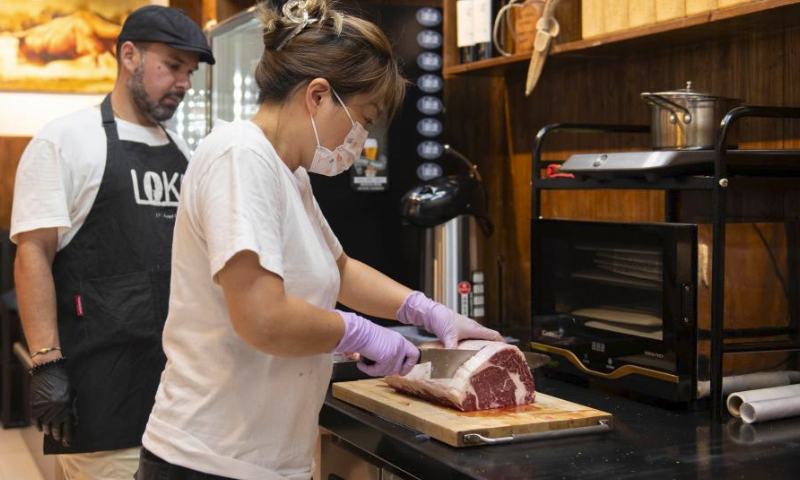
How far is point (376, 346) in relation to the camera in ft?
5.74

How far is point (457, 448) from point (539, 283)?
79 cm

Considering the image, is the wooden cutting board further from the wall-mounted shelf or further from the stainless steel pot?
the wall-mounted shelf

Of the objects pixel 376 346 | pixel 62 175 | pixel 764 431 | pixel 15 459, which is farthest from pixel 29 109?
pixel 764 431

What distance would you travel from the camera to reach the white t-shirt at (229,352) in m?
1.56

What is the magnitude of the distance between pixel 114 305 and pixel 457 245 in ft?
3.78

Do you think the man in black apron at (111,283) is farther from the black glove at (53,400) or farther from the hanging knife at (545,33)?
the hanging knife at (545,33)

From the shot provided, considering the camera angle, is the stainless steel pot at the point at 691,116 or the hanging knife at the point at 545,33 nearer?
the stainless steel pot at the point at 691,116

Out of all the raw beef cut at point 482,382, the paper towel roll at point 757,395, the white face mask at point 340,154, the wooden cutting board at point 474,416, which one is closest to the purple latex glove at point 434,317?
the raw beef cut at point 482,382

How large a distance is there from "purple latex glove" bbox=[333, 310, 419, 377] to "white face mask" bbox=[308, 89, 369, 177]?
26 centimetres

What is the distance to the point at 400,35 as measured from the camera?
3.38 metres

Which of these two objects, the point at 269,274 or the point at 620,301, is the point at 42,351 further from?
the point at 620,301

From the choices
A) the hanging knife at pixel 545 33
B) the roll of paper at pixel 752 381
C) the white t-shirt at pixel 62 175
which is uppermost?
the hanging knife at pixel 545 33

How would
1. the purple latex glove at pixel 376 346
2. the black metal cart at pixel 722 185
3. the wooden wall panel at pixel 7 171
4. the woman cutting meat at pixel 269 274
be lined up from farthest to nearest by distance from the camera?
the wooden wall panel at pixel 7 171
the black metal cart at pixel 722 185
the purple latex glove at pixel 376 346
the woman cutting meat at pixel 269 274

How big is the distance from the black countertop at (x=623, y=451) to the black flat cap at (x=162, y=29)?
45.1 inches
